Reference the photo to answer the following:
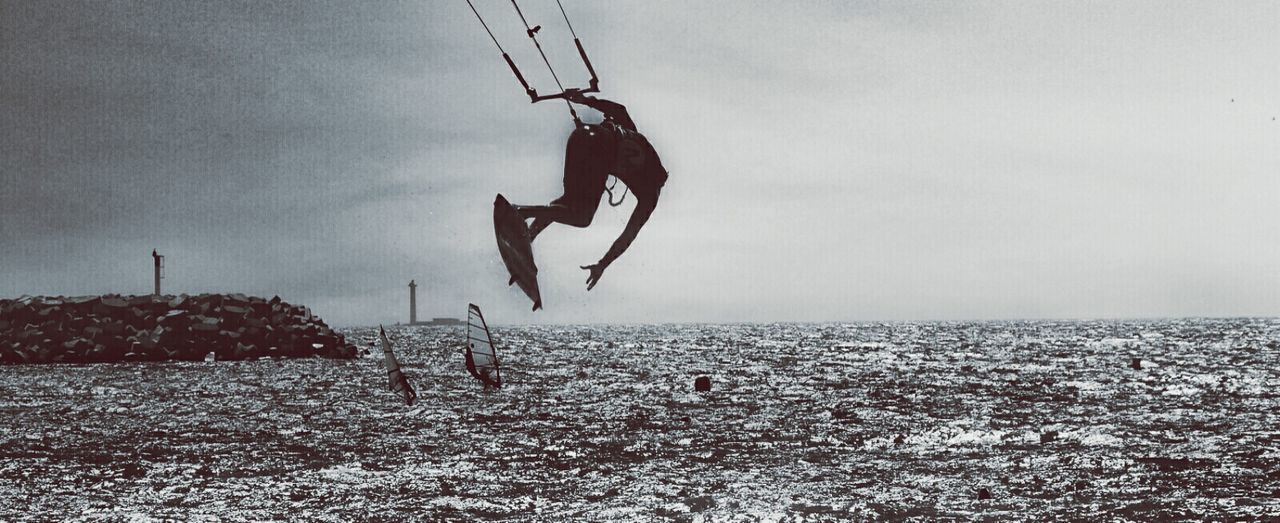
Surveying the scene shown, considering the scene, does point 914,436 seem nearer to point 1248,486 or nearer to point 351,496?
point 1248,486

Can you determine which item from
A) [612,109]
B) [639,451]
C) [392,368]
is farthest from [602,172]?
[639,451]

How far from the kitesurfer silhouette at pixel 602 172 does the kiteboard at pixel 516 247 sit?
0.18ft

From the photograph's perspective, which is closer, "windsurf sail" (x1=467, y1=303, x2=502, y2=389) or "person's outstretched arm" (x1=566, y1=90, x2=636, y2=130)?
"person's outstretched arm" (x1=566, y1=90, x2=636, y2=130)

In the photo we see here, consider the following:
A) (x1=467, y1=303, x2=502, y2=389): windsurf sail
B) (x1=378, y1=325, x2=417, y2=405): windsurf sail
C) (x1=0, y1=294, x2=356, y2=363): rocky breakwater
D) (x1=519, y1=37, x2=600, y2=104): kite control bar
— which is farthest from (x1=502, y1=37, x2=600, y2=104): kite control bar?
(x1=0, y1=294, x2=356, y2=363): rocky breakwater

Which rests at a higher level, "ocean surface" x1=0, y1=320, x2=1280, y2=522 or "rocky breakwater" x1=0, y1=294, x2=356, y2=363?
"rocky breakwater" x1=0, y1=294, x2=356, y2=363

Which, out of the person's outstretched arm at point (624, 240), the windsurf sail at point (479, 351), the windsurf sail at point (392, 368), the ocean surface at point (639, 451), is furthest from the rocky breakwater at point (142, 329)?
the person's outstretched arm at point (624, 240)

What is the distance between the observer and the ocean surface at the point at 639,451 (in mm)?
24297

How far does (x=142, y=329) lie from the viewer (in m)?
86.0

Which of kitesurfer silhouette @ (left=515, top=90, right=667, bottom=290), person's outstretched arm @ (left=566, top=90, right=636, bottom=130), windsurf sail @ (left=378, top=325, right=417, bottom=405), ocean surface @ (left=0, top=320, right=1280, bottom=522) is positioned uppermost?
person's outstretched arm @ (left=566, top=90, right=636, bottom=130)

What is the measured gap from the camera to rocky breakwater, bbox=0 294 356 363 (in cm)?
8356

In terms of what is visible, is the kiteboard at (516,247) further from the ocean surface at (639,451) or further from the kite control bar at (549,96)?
the ocean surface at (639,451)

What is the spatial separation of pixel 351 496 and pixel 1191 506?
18.1m

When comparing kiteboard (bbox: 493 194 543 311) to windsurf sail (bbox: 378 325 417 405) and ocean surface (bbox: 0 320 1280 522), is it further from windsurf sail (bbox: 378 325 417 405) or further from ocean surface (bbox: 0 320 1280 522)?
ocean surface (bbox: 0 320 1280 522)

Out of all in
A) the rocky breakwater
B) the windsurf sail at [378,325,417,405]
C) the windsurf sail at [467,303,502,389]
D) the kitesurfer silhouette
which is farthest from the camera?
the rocky breakwater
